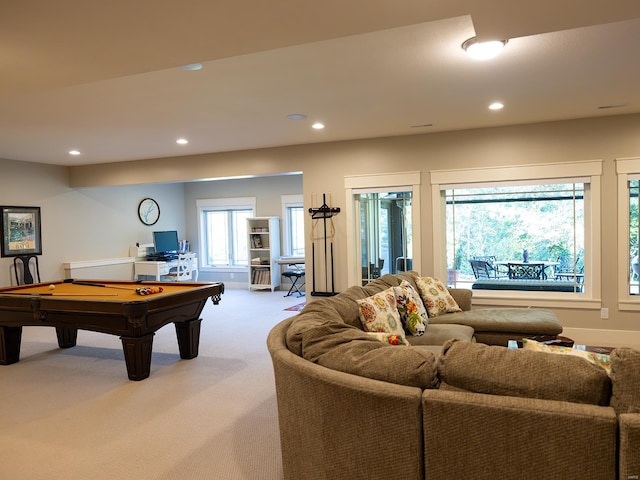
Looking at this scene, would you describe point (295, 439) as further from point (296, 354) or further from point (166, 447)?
point (166, 447)

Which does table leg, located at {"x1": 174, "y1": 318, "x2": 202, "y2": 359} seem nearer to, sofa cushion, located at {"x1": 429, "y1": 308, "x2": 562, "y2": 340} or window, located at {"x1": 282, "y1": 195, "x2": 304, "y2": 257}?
sofa cushion, located at {"x1": 429, "y1": 308, "x2": 562, "y2": 340}

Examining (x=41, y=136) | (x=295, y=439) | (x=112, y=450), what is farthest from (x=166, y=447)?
(x=41, y=136)

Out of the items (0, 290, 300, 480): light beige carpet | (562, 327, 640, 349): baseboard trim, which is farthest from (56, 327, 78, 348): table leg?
(562, 327, 640, 349): baseboard trim

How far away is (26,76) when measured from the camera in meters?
2.63

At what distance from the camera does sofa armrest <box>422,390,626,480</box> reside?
4.61 feet

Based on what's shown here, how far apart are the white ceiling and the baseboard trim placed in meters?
2.36

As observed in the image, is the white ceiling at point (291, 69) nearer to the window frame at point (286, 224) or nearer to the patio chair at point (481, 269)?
the patio chair at point (481, 269)

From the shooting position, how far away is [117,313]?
3.84 m

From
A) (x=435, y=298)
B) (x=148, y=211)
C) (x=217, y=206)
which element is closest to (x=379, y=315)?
(x=435, y=298)

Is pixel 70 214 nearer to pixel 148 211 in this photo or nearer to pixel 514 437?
pixel 148 211

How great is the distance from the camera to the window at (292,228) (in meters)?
9.63

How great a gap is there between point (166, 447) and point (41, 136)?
4264 mm

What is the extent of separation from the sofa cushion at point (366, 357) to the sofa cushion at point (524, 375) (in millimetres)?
73

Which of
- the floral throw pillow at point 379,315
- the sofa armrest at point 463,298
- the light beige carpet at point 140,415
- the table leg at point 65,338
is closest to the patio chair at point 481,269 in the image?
the sofa armrest at point 463,298
